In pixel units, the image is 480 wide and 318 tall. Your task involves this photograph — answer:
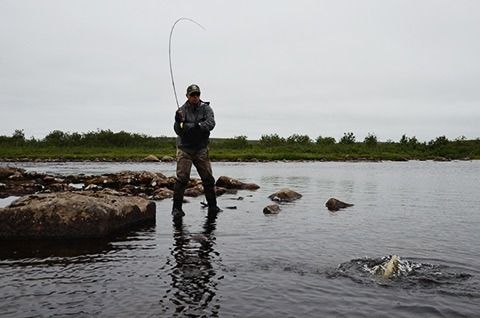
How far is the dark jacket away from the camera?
34.5 feet

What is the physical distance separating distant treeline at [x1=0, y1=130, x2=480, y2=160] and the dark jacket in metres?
48.8

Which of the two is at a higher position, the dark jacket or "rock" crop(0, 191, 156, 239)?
the dark jacket

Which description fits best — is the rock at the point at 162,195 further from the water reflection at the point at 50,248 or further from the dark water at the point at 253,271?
the water reflection at the point at 50,248

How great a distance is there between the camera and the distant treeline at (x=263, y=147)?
6444 cm

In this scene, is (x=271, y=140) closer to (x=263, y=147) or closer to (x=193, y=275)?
(x=263, y=147)

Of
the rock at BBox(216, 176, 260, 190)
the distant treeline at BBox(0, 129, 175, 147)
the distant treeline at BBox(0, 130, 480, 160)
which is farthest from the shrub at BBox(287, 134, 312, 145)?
the rock at BBox(216, 176, 260, 190)

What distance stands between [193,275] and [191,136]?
17.7 ft

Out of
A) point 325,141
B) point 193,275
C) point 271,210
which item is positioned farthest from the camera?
point 325,141

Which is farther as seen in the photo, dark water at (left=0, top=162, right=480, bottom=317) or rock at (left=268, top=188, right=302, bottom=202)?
rock at (left=268, top=188, right=302, bottom=202)

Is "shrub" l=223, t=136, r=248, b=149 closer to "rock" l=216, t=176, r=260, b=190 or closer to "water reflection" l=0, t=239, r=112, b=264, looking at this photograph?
"rock" l=216, t=176, r=260, b=190

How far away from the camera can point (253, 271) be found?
6.03 meters

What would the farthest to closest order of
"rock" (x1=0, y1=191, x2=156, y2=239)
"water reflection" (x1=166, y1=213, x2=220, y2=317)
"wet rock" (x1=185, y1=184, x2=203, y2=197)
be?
"wet rock" (x1=185, y1=184, x2=203, y2=197) < "rock" (x1=0, y1=191, x2=156, y2=239) < "water reflection" (x1=166, y1=213, x2=220, y2=317)

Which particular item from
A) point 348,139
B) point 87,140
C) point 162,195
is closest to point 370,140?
point 348,139

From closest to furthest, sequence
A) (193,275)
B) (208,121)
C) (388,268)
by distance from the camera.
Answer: (193,275) → (388,268) → (208,121)
